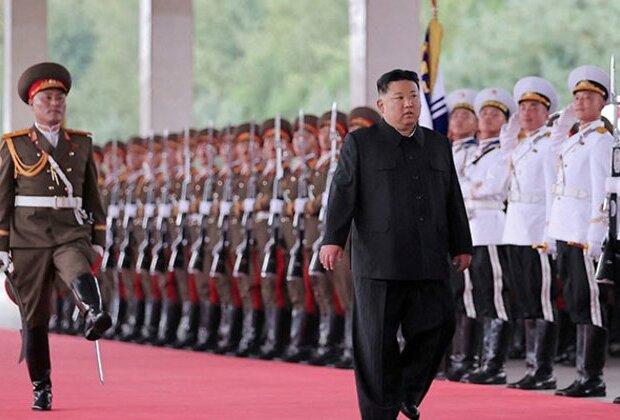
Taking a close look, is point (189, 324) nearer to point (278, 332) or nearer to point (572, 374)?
point (278, 332)

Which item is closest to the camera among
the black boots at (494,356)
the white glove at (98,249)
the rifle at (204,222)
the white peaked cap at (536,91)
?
the white glove at (98,249)

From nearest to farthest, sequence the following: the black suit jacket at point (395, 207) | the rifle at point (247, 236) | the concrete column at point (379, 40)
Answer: the black suit jacket at point (395, 207), the rifle at point (247, 236), the concrete column at point (379, 40)

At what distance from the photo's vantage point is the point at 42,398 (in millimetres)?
9781

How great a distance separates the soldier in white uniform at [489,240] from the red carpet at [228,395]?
0.39 metres

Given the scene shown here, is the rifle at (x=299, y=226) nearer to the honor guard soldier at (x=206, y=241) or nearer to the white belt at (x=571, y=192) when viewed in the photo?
the honor guard soldier at (x=206, y=241)

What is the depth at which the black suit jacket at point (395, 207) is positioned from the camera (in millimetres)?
8336

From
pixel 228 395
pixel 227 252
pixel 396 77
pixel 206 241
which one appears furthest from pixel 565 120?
pixel 206 241

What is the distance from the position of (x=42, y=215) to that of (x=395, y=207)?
2.42m

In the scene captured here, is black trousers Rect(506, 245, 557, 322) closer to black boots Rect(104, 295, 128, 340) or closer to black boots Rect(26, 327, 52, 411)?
black boots Rect(26, 327, 52, 411)

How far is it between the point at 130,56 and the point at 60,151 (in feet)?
128

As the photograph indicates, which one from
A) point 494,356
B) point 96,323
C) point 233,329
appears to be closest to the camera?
point 96,323

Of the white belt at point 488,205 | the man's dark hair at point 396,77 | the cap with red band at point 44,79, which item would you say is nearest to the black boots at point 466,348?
the white belt at point 488,205

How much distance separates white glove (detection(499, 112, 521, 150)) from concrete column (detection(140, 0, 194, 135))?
9.99 m

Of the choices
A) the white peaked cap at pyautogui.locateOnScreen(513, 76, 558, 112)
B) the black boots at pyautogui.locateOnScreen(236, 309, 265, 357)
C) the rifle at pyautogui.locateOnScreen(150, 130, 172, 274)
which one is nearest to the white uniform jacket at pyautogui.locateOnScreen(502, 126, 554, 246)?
the white peaked cap at pyautogui.locateOnScreen(513, 76, 558, 112)
